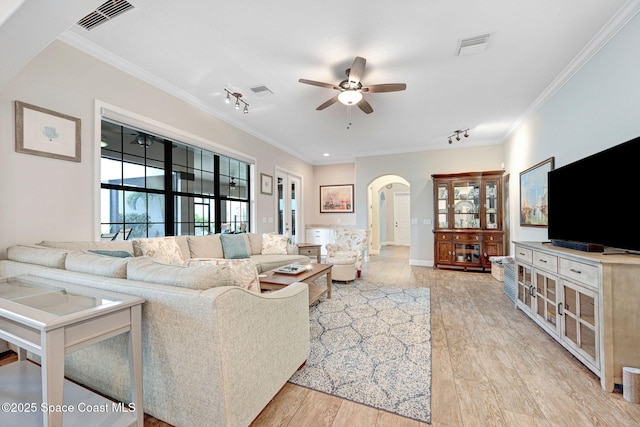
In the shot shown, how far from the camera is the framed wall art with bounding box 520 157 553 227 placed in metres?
3.44

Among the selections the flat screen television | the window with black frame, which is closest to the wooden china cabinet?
the flat screen television

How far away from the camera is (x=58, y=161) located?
234 centimetres

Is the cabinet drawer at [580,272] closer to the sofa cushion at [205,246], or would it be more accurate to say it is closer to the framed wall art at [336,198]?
the sofa cushion at [205,246]

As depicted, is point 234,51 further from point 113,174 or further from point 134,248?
point 134,248

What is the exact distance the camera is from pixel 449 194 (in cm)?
550

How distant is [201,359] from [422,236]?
564 centimetres

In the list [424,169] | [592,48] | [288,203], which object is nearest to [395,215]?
[424,169]

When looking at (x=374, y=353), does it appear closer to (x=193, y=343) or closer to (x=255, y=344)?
(x=255, y=344)

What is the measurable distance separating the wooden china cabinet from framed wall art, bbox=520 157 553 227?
86cm

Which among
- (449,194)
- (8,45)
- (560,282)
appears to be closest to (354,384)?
(560,282)

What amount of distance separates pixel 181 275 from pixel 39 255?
1344 mm

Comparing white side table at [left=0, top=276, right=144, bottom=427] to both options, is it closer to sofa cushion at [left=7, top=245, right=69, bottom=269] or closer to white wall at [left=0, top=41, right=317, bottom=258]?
sofa cushion at [left=7, top=245, right=69, bottom=269]

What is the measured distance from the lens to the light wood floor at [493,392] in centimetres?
144

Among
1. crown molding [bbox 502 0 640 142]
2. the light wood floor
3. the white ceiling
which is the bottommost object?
the light wood floor
